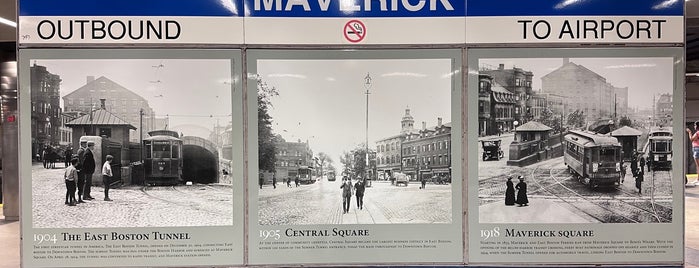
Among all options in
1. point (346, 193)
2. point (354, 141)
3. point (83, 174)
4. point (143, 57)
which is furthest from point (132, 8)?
point (346, 193)

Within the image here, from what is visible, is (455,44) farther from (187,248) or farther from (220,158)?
(187,248)

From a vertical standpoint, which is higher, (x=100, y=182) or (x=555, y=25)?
(x=555, y=25)

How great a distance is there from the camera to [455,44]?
12.6ft

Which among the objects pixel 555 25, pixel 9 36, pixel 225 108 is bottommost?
pixel 225 108

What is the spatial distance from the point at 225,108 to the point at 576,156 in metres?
3.04

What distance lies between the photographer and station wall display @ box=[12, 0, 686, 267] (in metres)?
3.81

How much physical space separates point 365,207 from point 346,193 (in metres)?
0.20

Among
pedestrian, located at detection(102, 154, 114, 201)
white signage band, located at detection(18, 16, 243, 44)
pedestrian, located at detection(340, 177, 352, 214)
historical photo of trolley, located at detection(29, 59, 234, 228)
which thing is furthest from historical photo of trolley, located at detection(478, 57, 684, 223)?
pedestrian, located at detection(102, 154, 114, 201)

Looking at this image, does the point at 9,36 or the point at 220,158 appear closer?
the point at 220,158

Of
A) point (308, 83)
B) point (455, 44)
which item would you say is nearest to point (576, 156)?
point (455, 44)

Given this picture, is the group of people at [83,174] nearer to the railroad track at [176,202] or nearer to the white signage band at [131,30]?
the railroad track at [176,202]

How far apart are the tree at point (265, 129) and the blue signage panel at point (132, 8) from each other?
2.12 feet

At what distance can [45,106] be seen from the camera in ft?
12.4

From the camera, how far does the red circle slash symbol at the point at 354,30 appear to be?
3828 mm
